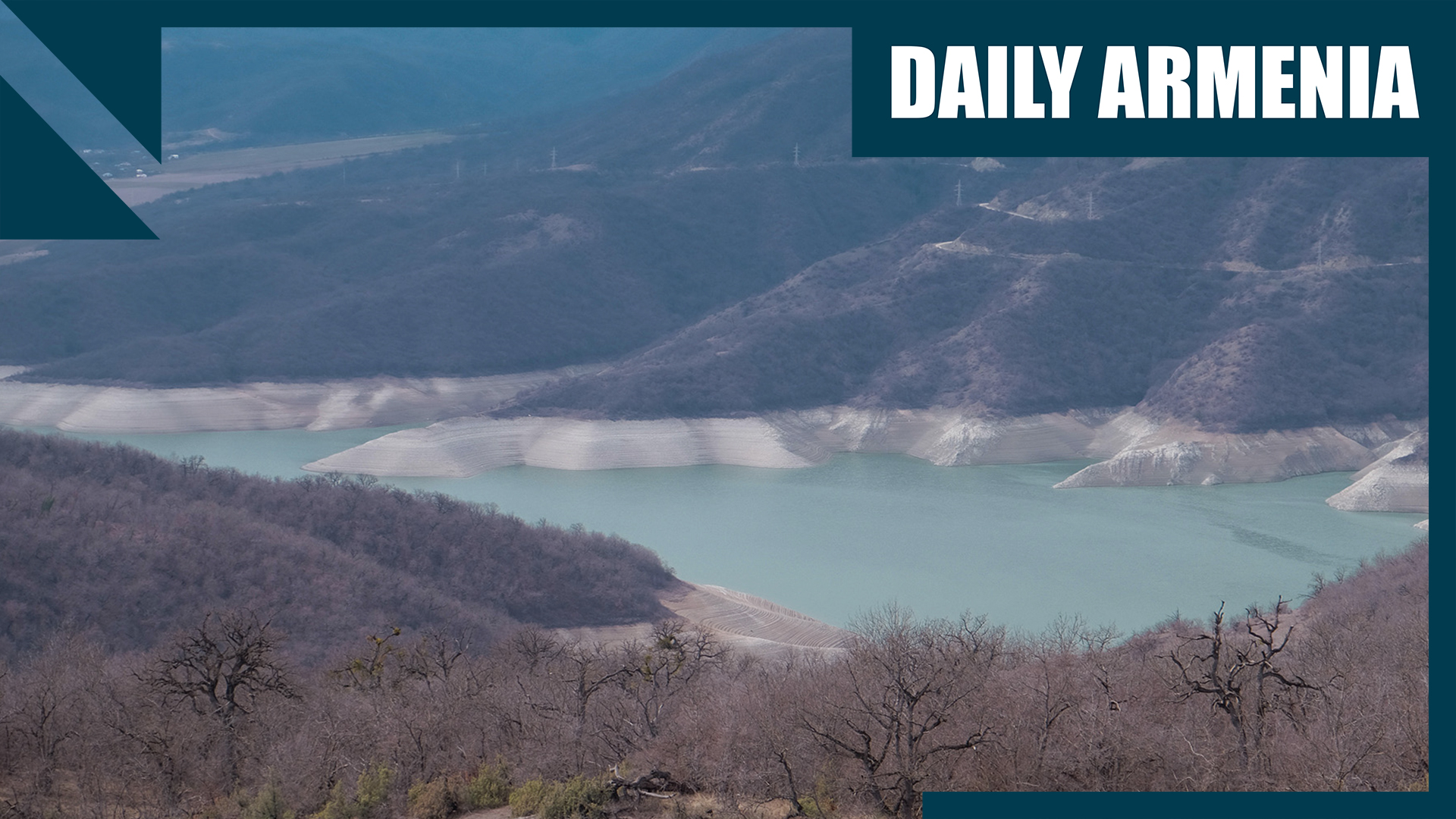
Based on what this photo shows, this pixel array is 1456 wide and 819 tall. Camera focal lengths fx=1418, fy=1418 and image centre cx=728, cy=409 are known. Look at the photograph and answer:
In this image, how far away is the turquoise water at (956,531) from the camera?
130ft

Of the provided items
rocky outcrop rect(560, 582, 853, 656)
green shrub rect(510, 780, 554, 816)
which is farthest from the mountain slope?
green shrub rect(510, 780, 554, 816)


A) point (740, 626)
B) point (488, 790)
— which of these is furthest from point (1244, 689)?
point (740, 626)

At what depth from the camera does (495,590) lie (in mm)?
33281

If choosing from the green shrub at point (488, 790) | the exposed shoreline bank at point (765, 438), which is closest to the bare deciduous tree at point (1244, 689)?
the green shrub at point (488, 790)

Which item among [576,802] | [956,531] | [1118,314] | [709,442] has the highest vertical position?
[1118,314]

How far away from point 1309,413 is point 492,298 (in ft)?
175

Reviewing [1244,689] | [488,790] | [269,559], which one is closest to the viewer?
[488,790]

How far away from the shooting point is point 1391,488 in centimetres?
5178

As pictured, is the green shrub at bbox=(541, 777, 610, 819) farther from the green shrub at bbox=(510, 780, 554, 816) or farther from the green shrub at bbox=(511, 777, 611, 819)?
the green shrub at bbox=(510, 780, 554, 816)

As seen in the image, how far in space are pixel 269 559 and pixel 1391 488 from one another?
133 feet

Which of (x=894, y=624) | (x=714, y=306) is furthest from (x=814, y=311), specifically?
(x=894, y=624)

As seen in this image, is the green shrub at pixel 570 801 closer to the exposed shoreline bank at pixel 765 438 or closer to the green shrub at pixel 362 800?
the green shrub at pixel 362 800

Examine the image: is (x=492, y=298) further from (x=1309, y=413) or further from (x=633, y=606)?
(x=633, y=606)

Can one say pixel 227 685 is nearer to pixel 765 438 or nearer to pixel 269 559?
pixel 269 559
